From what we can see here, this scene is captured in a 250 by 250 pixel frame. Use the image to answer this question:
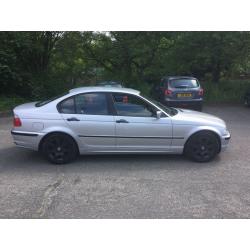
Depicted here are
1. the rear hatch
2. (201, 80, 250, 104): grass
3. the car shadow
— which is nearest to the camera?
the car shadow

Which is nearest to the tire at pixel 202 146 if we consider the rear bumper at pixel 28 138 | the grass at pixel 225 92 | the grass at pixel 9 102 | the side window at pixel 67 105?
the side window at pixel 67 105

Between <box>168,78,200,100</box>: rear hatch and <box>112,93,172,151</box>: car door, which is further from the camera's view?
<box>168,78,200,100</box>: rear hatch

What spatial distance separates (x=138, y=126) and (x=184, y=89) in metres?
6.17

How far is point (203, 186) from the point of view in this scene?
487 centimetres

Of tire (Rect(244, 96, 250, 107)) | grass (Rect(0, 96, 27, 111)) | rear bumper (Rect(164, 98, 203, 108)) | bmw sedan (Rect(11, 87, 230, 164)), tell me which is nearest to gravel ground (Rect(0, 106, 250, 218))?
bmw sedan (Rect(11, 87, 230, 164))

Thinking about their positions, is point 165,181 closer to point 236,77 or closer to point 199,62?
point 199,62

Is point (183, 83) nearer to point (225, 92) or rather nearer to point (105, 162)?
point (225, 92)

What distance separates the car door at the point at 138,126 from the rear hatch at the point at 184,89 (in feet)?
18.8

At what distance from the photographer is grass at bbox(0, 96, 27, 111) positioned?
39.4 feet

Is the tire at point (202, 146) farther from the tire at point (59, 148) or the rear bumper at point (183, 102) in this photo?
the rear bumper at point (183, 102)

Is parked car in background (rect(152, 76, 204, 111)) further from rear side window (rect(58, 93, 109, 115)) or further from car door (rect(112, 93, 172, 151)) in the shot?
rear side window (rect(58, 93, 109, 115))

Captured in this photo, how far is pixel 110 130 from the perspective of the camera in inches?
228

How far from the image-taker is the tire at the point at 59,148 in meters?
5.82

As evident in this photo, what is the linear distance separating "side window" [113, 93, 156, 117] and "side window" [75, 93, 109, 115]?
0.23m
